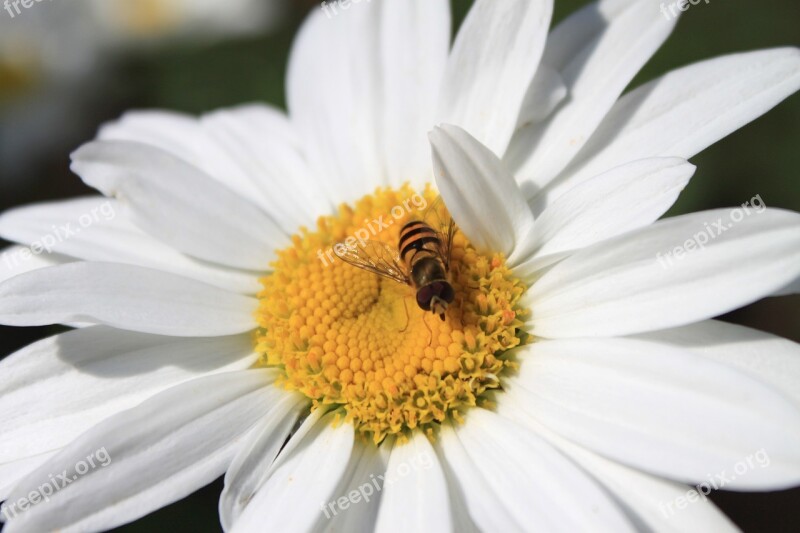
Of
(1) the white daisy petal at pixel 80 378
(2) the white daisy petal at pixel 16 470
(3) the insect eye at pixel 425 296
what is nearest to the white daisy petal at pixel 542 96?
(3) the insect eye at pixel 425 296

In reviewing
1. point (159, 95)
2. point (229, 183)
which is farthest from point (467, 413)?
point (159, 95)

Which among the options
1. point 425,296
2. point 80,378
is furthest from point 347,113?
point 80,378

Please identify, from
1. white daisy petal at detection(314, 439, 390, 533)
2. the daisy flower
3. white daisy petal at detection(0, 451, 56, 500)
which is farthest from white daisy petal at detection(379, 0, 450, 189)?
white daisy petal at detection(0, 451, 56, 500)

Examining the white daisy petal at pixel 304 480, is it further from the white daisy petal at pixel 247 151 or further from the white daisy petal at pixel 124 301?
the white daisy petal at pixel 247 151

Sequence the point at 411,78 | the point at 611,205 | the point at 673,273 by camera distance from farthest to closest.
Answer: the point at 411,78 → the point at 611,205 → the point at 673,273

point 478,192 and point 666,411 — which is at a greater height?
point 478,192

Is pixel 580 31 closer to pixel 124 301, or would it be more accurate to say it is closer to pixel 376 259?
pixel 376 259
